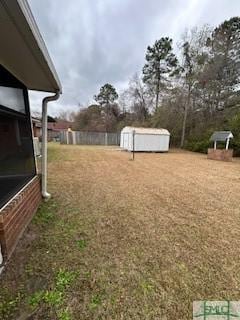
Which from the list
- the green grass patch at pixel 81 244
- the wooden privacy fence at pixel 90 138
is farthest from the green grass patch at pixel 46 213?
the wooden privacy fence at pixel 90 138

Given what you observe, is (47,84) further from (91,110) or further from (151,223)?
(91,110)

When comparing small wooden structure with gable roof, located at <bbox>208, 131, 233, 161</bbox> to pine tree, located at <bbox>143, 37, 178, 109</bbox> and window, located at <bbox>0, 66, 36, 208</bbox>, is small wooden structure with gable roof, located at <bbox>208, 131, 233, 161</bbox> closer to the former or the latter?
pine tree, located at <bbox>143, 37, 178, 109</bbox>

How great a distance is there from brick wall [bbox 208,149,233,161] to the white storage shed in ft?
15.1

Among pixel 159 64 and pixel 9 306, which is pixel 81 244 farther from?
pixel 159 64

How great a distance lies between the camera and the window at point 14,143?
2.33 meters

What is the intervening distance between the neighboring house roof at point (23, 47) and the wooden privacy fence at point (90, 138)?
21.2 meters

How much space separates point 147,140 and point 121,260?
47.5ft

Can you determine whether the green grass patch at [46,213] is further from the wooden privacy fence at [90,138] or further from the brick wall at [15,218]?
the wooden privacy fence at [90,138]

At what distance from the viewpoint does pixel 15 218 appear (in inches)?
88.4

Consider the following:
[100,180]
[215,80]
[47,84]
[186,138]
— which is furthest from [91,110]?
[47,84]

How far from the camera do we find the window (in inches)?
91.7

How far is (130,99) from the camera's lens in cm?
2767

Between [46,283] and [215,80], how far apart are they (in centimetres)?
1980

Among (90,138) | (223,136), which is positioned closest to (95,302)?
(223,136)
